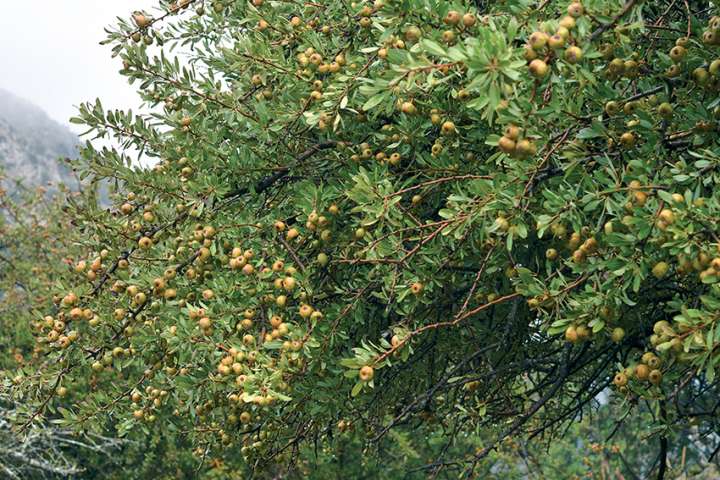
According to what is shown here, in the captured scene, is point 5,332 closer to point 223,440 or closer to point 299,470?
point 299,470

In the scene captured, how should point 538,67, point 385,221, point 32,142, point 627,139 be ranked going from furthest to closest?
point 32,142 < point 385,221 < point 627,139 < point 538,67

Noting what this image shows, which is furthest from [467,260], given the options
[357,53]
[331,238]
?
[357,53]

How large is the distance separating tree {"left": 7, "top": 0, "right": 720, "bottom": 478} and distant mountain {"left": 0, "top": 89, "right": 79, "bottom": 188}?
202ft

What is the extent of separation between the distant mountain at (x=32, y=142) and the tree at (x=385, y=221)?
61.6 m

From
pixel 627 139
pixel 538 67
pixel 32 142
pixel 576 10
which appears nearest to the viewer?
pixel 538 67

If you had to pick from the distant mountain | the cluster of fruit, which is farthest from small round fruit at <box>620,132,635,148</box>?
the distant mountain

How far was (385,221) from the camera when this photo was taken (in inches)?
159

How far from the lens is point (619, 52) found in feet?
11.2

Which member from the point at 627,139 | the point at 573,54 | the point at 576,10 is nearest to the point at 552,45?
the point at 573,54

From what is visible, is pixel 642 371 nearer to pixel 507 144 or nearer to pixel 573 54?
pixel 507 144

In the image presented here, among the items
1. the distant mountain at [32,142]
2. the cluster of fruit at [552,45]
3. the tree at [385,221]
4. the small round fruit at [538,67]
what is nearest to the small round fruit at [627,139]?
the tree at [385,221]

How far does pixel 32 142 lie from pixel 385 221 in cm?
9203

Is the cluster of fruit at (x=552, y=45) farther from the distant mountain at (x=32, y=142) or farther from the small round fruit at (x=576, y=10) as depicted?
the distant mountain at (x=32, y=142)

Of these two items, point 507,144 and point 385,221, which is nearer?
point 507,144
